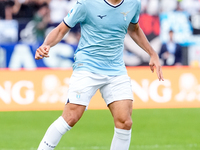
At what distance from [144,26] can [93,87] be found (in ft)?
30.5

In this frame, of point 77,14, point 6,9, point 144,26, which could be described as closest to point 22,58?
point 6,9

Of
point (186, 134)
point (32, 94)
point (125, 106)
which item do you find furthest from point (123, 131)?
point (32, 94)

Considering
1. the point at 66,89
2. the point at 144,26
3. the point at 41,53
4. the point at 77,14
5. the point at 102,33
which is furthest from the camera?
the point at 144,26

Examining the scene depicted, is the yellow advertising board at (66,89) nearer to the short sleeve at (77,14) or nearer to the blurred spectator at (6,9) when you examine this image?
the blurred spectator at (6,9)

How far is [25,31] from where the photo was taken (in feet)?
43.6

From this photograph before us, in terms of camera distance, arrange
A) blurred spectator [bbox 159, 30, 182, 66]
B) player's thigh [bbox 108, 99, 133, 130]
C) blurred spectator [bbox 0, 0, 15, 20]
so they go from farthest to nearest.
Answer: blurred spectator [bbox 0, 0, 15, 20], blurred spectator [bbox 159, 30, 182, 66], player's thigh [bbox 108, 99, 133, 130]

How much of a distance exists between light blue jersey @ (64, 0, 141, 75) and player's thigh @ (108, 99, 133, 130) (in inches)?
12.7

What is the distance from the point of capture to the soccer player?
456 cm

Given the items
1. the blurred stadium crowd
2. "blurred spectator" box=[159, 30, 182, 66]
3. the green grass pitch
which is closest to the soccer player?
the green grass pitch

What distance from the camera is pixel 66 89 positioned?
10.2 meters

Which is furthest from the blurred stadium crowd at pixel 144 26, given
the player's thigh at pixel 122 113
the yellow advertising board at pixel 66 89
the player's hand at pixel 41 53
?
the player's hand at pixel 41 53

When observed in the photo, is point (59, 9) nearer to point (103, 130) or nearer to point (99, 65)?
point (103, 130)

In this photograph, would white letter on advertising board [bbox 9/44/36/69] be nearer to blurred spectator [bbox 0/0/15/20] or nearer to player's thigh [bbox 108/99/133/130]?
blurred spectator [bbox 0/0/15/20]

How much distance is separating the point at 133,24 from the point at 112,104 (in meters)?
0.92
